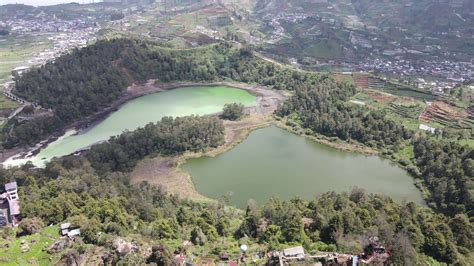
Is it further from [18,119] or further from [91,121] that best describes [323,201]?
[18,119]

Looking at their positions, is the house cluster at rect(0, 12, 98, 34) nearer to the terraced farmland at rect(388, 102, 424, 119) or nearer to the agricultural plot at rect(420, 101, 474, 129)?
the terraced farmland at rect(388, 102, 424, 119)

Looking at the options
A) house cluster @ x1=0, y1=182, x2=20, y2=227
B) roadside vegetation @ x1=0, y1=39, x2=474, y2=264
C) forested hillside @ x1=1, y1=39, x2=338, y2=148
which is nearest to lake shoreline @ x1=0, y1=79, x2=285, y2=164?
forested hillside @ x1=1, y1=39, x2=338, y2=148

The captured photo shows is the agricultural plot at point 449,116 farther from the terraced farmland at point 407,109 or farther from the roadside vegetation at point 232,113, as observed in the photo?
the roadside vegetation at point 232,113

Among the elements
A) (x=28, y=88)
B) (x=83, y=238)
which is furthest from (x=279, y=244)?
(x=28, y=88)

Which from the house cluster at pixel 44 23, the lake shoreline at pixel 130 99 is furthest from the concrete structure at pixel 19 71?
the house cluster at pixel 44 23

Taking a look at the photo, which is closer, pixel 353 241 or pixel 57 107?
pixel 353 241

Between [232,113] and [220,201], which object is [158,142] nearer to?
[232,113]
